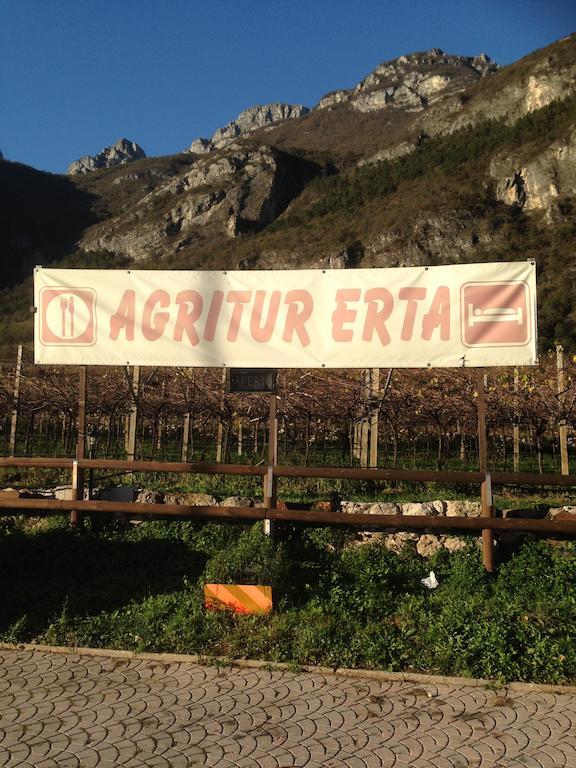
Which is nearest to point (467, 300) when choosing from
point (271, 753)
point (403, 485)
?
point (271, 753)

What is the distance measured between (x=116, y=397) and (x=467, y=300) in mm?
14367

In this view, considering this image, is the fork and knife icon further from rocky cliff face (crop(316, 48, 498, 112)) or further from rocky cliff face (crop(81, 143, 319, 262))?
rocky cliff face (crop(316, 48, 498, 112))

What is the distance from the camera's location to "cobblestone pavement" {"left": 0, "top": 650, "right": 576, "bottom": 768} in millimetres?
3859

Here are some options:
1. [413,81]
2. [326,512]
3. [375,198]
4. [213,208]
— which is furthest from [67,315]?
[413,81]

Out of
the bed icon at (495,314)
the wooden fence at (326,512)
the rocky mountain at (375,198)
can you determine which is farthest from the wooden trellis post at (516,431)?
the rocky mountain at (375,198)

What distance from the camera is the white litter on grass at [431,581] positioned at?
6186mm

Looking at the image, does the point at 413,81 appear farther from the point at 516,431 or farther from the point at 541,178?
the point at 516,431

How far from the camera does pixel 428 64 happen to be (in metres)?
189

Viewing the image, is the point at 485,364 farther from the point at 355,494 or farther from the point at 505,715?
the point at 355,494

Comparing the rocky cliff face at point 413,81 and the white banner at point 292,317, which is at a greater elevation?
the rocky cliff face at point 413,81

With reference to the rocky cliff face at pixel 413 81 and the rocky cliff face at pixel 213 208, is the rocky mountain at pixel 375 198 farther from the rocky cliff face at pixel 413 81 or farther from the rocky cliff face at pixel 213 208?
the rocky cliff face at pixel 413 81

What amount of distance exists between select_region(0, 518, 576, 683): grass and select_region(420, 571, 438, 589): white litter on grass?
0.07 meters

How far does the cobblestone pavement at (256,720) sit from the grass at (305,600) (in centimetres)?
30

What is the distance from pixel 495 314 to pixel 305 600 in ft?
11.3
